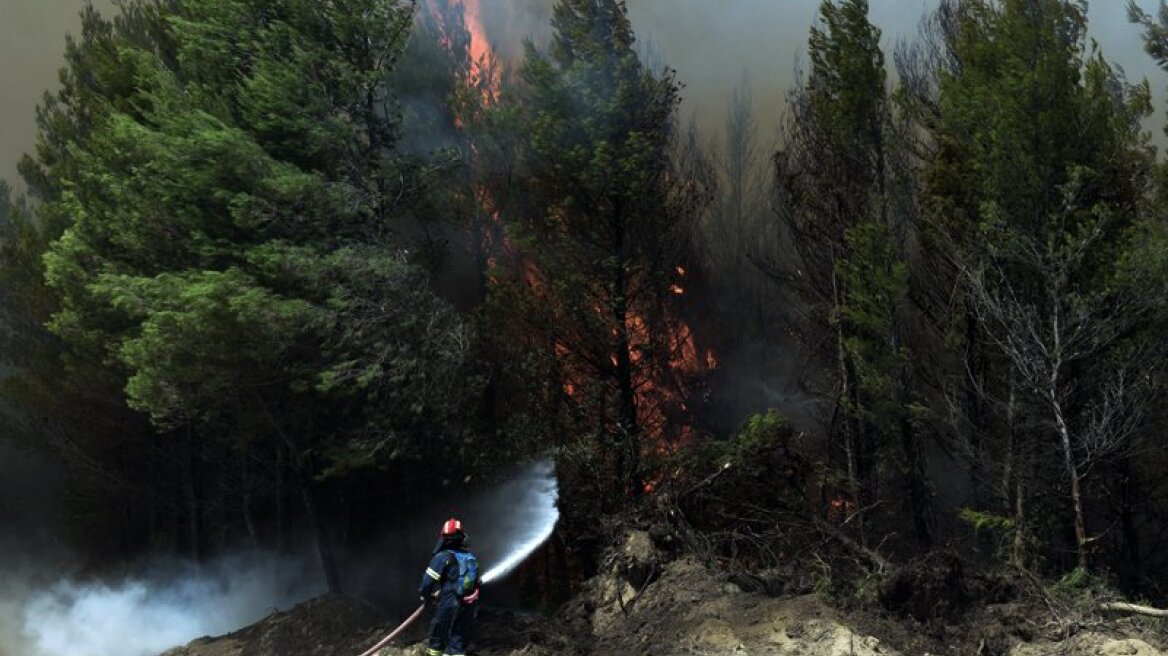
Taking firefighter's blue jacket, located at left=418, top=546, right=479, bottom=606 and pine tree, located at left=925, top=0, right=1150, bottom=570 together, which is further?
pine tree, located at left=925, top=0, right=1150, bottom=570

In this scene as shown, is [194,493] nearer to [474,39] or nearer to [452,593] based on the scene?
[452,593]

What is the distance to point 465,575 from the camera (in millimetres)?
10500

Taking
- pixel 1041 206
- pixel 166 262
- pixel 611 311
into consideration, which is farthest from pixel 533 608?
pixel 1041 206

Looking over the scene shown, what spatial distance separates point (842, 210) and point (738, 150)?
804 cm

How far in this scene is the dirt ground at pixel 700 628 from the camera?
9.27 meters

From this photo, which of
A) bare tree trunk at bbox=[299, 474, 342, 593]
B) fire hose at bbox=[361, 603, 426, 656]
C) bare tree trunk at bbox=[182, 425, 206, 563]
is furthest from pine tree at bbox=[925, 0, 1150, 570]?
bare tree trunk at bbox=[182, 425, 206, 563]

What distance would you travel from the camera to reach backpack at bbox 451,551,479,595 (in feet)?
34.3

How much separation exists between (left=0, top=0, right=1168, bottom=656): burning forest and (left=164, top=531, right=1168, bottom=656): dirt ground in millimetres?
55

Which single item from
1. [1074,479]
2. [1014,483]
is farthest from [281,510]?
[1074,479]

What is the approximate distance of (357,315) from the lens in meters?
13.9

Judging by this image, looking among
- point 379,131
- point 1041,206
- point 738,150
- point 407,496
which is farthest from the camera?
point 738,150

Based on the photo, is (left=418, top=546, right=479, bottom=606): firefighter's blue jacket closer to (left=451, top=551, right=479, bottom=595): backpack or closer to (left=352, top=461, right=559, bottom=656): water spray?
(left=451, top=551, right=479, bottom=595): backpack

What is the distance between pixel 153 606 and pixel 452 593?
36.1ft

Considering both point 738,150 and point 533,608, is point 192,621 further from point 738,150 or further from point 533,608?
point 738,150
